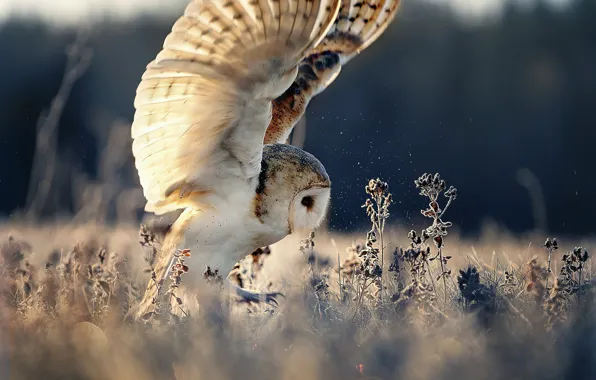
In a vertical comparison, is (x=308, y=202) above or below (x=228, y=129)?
below

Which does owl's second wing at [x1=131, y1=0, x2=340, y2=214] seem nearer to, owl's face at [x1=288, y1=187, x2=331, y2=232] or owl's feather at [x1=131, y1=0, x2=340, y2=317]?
owl's feather at [x1=131, y1=0, x2=340, y2=317]

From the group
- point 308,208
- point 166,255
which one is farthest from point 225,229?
point 308,208

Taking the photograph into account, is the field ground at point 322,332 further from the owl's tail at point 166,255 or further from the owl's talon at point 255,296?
the owl's talon at point 255,296

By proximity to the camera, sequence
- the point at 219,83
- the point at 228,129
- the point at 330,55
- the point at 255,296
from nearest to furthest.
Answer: the point at 219,83 → the point at 228,129 → the point at 255,296 → the point at 330,55

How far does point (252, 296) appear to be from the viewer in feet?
12.3

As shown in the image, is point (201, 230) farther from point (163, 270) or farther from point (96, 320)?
point (96, 320)

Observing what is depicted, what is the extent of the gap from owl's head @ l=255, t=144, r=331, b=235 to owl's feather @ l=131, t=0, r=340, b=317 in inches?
2.8

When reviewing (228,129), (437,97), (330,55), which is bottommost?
(228,129)

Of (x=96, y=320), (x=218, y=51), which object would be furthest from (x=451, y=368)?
(x=218, y=51)

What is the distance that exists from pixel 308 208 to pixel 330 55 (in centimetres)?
89

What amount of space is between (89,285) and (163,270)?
1.41 feet

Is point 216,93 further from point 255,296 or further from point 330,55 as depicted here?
point 330,55

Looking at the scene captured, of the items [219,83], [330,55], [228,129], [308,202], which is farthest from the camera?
[330,55]

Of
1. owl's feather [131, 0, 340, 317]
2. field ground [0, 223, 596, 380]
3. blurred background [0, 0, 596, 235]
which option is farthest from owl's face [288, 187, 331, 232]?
blurred background [0, 0, 596, 235]
